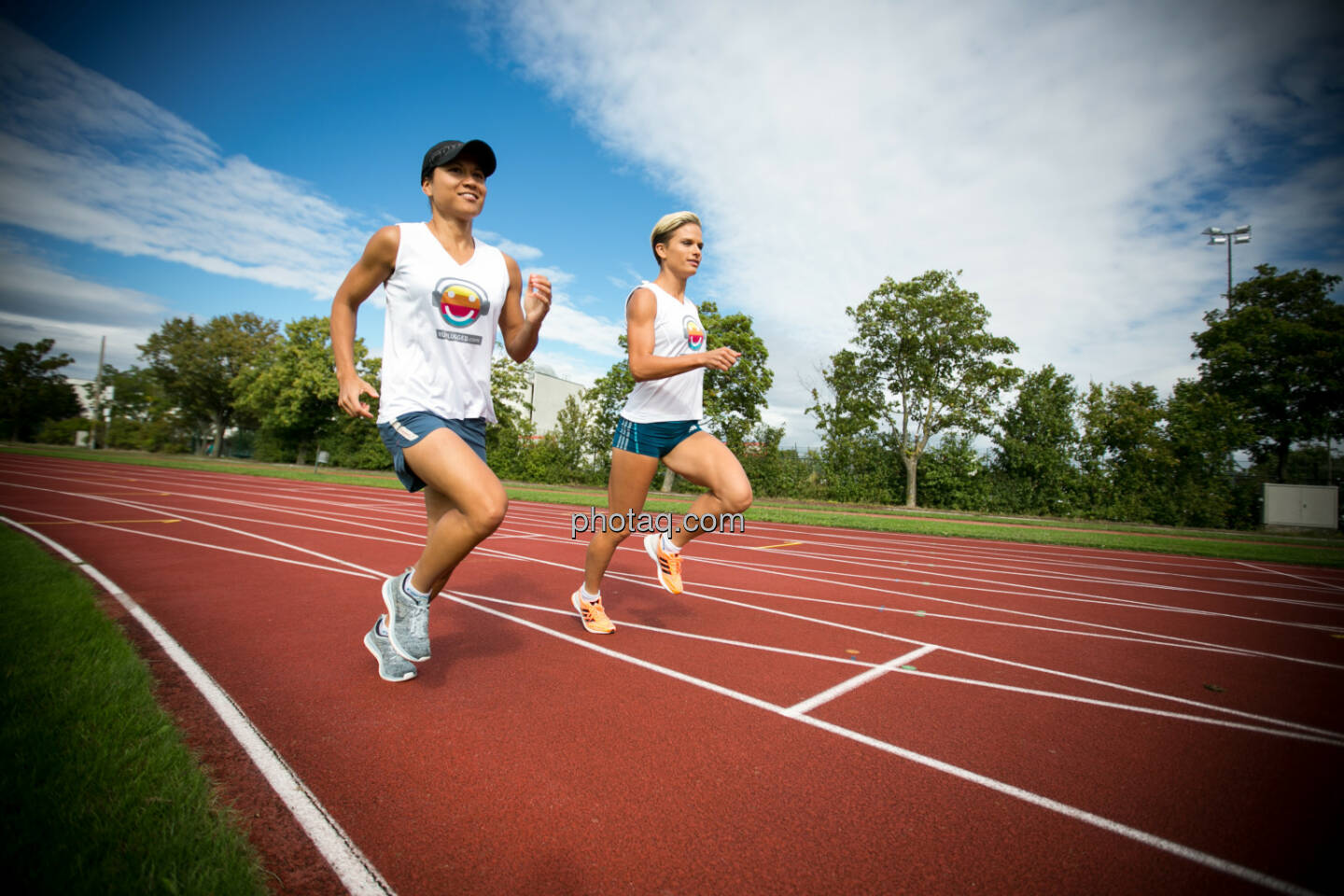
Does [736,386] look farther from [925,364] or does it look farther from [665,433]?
[665,433]

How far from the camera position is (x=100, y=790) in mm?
1850

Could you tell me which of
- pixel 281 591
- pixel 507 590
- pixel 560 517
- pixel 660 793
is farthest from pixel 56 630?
pixel 560 517

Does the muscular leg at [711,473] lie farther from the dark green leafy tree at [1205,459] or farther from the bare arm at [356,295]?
the dark green leafy tree at [1205,459]

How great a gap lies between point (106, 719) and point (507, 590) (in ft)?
9.49

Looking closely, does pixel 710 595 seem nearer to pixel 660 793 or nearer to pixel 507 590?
pixel 507 590

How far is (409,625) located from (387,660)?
293 millimetres

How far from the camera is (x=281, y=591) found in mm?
4770

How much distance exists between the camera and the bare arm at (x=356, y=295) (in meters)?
2.70

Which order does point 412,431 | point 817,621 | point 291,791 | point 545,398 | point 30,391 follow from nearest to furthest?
point 291,791
point 412,431
point 817,621
point 30,391
point 545,398

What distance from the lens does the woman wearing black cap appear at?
8.63 feet

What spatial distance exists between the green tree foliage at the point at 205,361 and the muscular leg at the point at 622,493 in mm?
45310

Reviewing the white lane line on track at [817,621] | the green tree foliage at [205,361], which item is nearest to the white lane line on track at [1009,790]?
the white lane line on track at [817,621]

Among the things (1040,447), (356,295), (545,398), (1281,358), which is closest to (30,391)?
(545,398)

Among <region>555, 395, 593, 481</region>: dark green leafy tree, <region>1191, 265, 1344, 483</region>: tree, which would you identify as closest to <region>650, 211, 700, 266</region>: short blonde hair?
<region>555, 395, 593, 481</region>: dark green leafy tree
